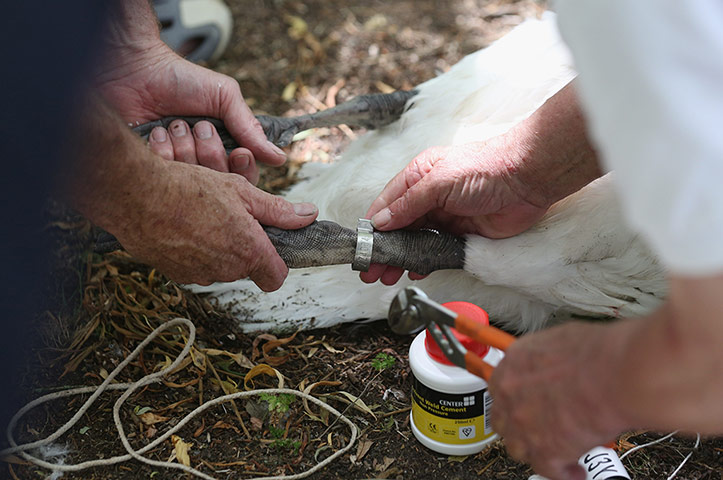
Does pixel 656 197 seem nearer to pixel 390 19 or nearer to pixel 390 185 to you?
pixel 390 185

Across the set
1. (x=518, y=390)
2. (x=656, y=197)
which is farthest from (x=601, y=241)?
(x=656, y=197)

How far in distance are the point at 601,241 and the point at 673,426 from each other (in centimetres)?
83

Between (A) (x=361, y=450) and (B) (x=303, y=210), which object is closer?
(A) (x=361, y=450)

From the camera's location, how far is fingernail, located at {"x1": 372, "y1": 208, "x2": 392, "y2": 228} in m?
1.59

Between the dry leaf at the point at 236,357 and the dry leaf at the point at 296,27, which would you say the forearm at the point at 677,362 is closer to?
the dry leaf at the point at 236,357

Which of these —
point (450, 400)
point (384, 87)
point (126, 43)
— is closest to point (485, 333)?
point (450, 400)

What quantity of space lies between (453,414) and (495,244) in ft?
1.46

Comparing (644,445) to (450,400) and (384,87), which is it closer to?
(450,400)

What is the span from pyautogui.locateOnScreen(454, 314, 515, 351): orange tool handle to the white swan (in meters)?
0.57

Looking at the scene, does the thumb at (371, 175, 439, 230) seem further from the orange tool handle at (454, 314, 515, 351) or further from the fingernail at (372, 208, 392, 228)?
the orange tool handle at (454, 314, 515, 351)

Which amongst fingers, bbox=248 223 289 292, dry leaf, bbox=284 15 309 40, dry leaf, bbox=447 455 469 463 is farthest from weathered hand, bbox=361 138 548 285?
dry leaf, bbox=284 15 309 40

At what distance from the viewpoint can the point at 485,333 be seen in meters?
1.02

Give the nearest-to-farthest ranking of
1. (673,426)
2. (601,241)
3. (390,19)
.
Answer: (673,426) → (601,241) → (390,19)

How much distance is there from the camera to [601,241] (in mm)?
1530
